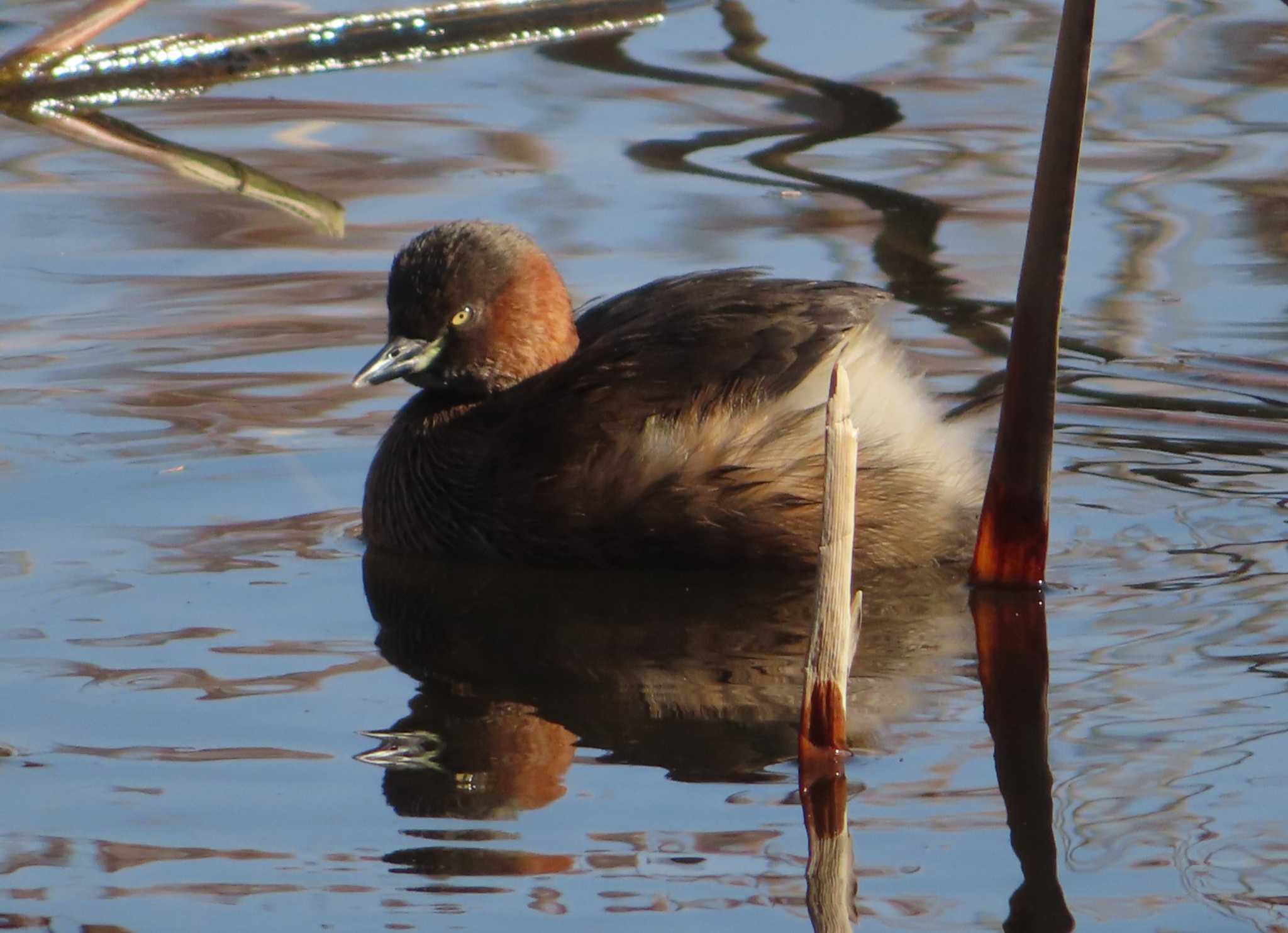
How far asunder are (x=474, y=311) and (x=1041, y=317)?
1.54m

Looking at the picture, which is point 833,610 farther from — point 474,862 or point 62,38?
point 62,38

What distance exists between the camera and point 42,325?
637 centimetres

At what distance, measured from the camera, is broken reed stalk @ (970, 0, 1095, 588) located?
431 centimetres

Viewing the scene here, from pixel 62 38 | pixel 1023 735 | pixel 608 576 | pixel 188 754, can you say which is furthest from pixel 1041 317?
pixel 62 38

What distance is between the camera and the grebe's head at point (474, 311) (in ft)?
17.5

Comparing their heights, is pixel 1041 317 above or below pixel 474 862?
above

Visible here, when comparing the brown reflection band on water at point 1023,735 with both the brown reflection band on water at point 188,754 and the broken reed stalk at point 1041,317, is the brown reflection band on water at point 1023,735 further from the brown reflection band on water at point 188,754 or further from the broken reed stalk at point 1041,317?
the brown reflection band on water at point 188,754

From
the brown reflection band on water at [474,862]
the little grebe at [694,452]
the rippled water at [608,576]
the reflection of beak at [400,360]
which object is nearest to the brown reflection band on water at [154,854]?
the rippled water at [608,576]

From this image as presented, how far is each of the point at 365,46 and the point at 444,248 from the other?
4012 millimetres

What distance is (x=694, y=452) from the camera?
496 centimetres

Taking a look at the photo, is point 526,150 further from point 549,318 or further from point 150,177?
point 549,318

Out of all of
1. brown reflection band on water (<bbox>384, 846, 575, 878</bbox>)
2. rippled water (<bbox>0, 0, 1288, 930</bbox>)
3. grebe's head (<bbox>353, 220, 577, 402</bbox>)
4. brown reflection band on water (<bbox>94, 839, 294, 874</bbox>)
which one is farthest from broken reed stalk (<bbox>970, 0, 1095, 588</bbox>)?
brown reflection band on water (<bbox>94, 839, 294, 874</bbox>)

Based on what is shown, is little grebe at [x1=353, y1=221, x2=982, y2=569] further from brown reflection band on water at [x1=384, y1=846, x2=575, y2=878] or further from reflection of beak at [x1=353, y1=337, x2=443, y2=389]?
brown reflection band on water at [x1=384, y1=846, x2=575, y2=878]

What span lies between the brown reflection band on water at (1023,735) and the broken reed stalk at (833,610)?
1.01 feet
